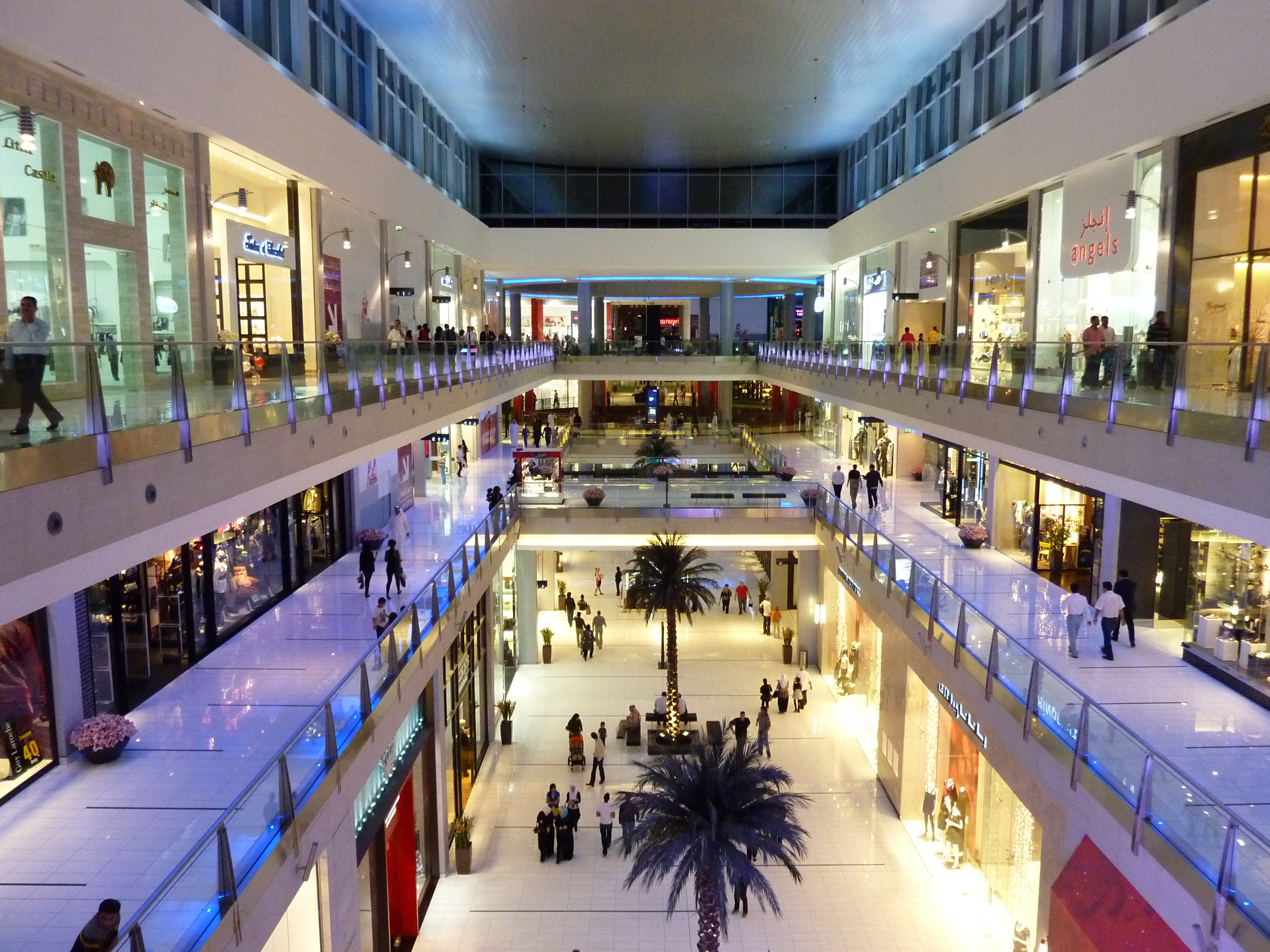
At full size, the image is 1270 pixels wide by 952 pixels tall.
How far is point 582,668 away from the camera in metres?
25.1

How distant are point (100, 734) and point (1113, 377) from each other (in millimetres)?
10937

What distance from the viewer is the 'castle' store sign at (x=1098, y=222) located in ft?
47.7

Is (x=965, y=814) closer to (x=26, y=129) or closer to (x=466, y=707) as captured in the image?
(x=466, y=707)

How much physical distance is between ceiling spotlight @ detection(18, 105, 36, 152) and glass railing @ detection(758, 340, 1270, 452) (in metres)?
10.6

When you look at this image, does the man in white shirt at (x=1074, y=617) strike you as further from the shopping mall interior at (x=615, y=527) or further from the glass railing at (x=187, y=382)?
the glass railing at (x=187, y=382)

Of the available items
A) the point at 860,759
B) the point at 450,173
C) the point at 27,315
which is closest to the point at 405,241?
the point at 450,173

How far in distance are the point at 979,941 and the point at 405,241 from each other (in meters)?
20.2

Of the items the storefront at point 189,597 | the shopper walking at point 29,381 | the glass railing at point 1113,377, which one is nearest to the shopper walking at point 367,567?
the storefront at point 189,597

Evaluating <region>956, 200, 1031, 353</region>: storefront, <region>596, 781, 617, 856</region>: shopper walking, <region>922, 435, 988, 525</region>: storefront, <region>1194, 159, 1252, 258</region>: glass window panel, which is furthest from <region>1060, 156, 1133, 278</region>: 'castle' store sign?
<region>596, 781, 617, 856</region>: shopper walking

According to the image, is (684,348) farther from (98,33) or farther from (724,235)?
(98,33)

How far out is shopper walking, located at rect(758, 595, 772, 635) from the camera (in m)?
27.5

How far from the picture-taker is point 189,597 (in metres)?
12.2

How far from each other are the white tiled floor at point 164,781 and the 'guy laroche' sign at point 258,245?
554 centimetres

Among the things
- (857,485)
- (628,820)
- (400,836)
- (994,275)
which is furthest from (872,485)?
(400,836)
